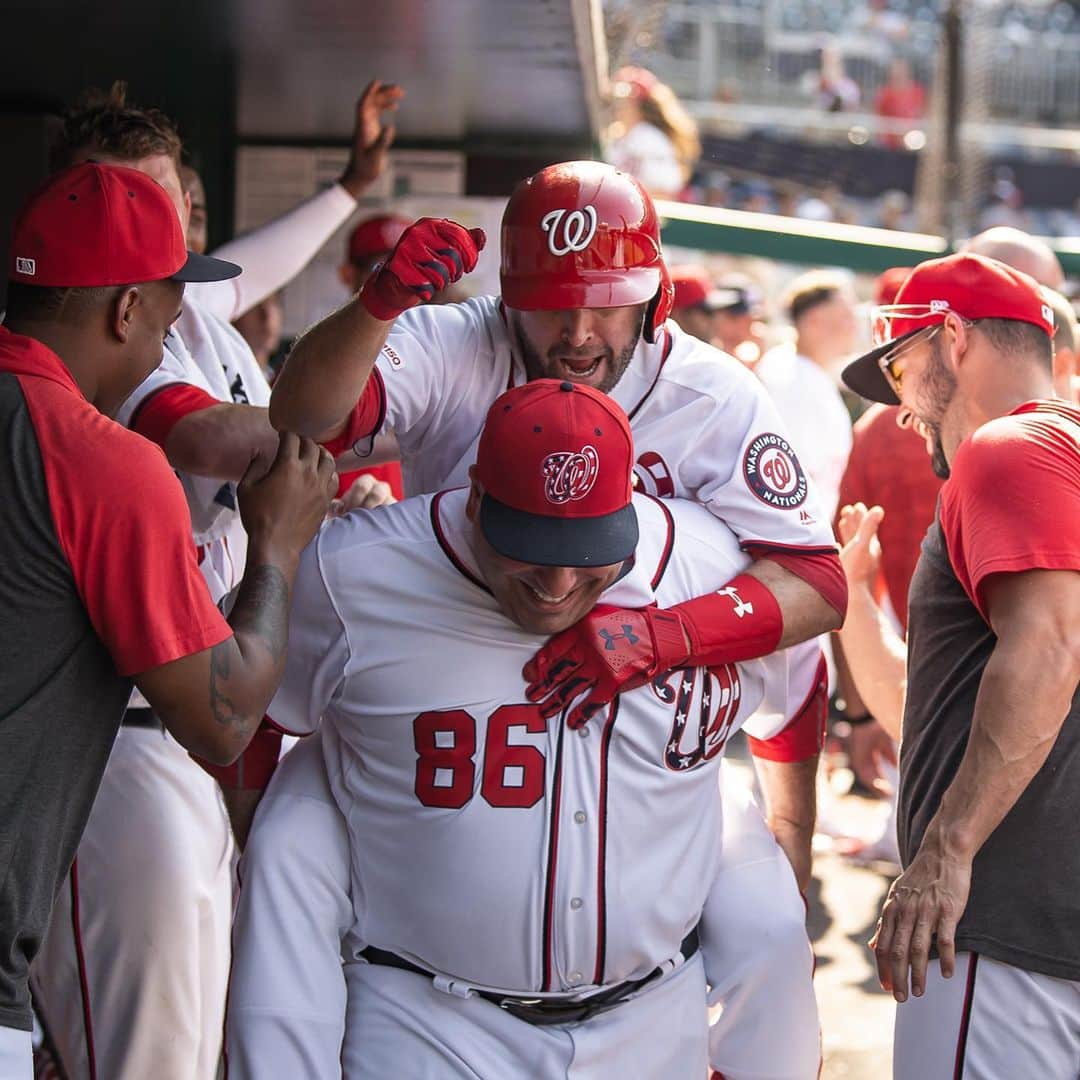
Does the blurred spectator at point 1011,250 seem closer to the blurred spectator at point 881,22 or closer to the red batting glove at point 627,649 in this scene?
the red batting glove at point 627,649

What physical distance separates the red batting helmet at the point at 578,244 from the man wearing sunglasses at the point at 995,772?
0.63 m

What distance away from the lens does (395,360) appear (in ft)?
9.08

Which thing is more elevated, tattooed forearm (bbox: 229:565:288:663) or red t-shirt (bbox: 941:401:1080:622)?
red t-shirt (bbox: 941:401:1080:622)

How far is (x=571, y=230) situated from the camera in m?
2.63

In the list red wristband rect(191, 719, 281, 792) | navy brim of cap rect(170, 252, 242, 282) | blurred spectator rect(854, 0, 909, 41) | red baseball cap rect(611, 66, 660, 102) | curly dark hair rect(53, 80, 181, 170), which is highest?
curly dark hair rect(53, 80, 181, 170)

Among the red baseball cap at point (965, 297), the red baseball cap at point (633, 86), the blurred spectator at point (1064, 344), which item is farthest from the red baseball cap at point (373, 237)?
Result: the red baseball cap at point (633, 86)

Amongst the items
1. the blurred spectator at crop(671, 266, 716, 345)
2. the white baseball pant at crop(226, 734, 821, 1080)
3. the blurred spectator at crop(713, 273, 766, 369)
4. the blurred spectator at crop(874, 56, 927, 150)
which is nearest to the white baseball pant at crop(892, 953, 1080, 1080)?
the white baseball pant at crop(226, 734, 821, 1080)

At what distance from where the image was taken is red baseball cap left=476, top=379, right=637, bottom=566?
7.79 feet

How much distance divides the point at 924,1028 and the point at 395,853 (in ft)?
2.95

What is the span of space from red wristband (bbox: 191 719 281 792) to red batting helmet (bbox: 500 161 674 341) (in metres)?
0.86

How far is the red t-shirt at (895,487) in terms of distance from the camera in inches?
207

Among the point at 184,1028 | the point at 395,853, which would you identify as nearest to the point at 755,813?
the point at 395,853

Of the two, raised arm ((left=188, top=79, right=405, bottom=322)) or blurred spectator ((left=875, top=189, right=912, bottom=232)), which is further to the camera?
blurred spectator ((left=875, top=189, right=912, bottom=232))

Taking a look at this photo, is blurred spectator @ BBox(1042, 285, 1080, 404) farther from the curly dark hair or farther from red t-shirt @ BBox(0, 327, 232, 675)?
red t-shirt @ BBox(0, 327, 232, 675)
